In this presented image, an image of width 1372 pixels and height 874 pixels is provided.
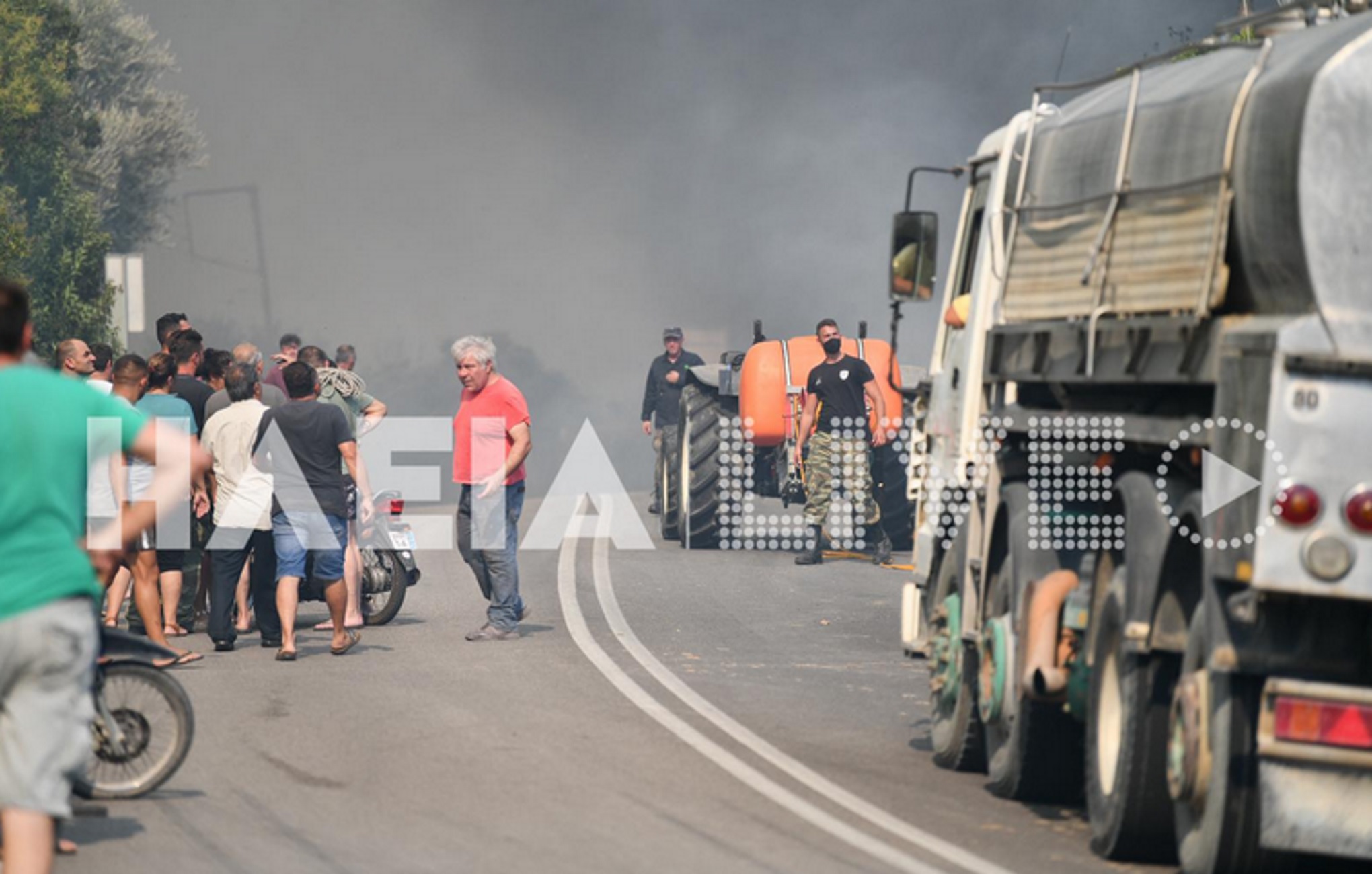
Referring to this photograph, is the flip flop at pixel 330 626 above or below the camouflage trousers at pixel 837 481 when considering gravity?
below

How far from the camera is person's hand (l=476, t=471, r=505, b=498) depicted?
1458cm

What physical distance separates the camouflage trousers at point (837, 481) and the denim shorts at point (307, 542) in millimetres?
7131

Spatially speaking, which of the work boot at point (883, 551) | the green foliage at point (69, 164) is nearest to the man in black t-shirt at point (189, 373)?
the work boot at point (883, 551)

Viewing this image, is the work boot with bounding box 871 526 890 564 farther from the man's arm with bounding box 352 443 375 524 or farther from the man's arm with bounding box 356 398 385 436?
the man's arm with bounding box 352 443 375 524

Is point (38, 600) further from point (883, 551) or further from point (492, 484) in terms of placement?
point (883, 551)

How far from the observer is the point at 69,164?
50719mm

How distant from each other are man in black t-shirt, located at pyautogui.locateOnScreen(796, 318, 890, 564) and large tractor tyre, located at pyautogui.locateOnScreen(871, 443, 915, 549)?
378 millimetres

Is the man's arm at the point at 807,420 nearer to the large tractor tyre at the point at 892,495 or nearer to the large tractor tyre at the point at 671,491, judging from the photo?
the large tractor tyre at the point at 892,495

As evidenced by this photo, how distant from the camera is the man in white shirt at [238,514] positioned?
14141 millimetres

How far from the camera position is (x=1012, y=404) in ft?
31.2

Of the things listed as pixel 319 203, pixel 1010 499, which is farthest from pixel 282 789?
pixel 319 203

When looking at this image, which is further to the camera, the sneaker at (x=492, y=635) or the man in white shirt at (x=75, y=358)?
the sneaker at (x=492, y=635)

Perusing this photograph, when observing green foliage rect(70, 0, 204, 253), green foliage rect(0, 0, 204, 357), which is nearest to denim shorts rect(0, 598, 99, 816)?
green foliage rect(0, 0, 204, 357)

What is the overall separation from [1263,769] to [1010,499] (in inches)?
108
